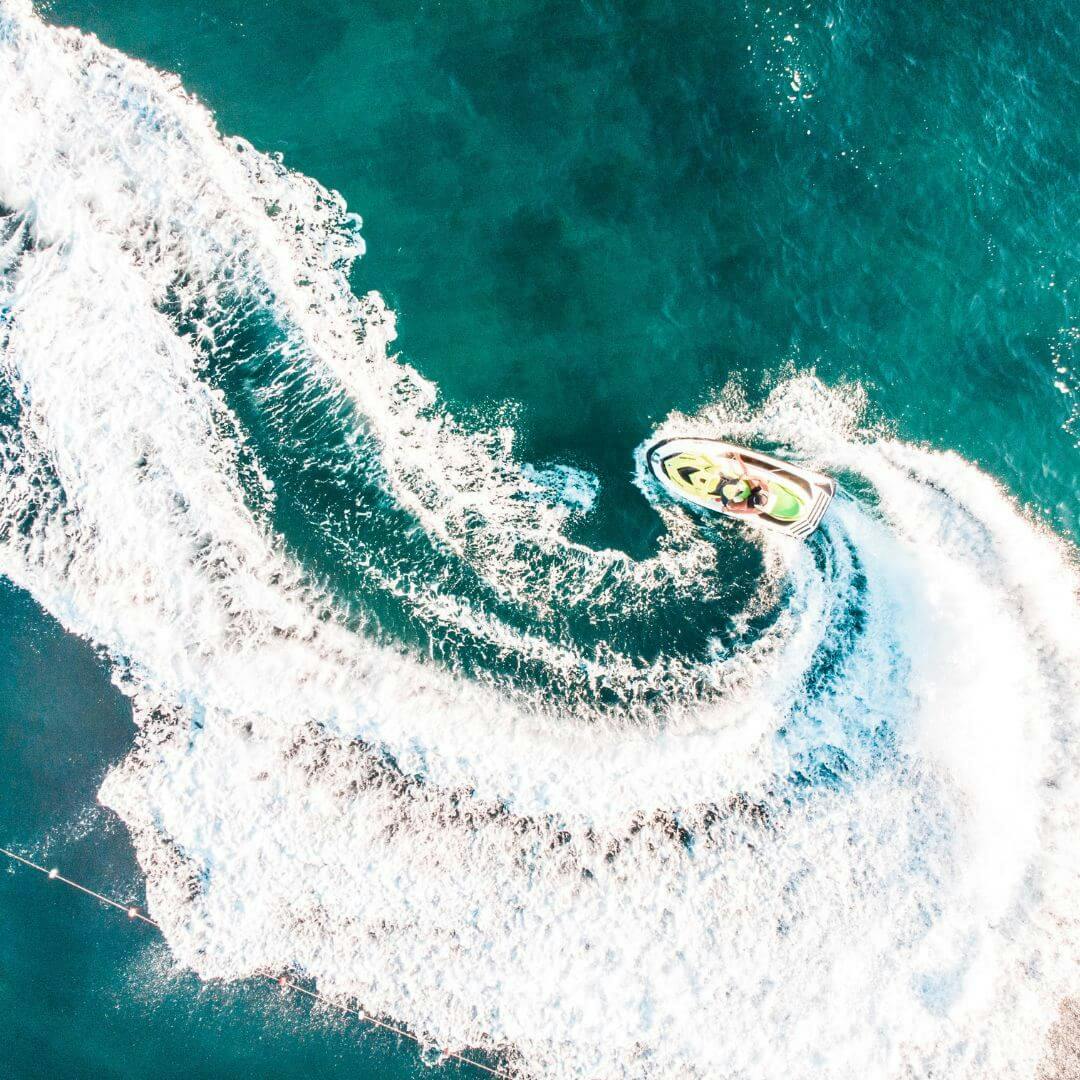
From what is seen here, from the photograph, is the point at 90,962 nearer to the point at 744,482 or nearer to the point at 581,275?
A: the point at 744,482

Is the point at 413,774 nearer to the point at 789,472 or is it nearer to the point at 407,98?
the point at 789,472

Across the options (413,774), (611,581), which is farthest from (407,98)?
(413,774)

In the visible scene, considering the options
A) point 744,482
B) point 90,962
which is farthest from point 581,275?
point 90,962

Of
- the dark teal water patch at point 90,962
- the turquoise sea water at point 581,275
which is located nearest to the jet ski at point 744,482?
the turquoise sea water at point 581,275

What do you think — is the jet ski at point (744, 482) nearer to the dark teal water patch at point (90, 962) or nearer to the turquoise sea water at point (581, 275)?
the turquoise sea water at point (581, 275)

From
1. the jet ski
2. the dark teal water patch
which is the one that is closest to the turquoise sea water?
the dark teal water patch

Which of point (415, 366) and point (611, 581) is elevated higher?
point (415, 366)

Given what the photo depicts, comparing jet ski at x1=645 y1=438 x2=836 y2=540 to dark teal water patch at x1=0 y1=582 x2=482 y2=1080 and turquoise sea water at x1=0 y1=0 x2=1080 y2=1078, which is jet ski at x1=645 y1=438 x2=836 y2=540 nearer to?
turquoise sea water at x1=0 y1=0 x2=1080 y2=1078
